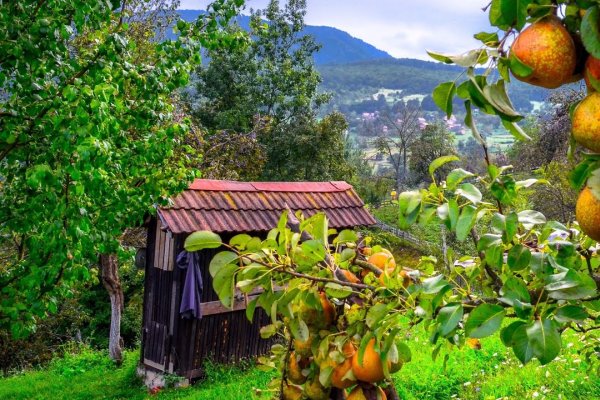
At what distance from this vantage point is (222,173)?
15.0 metres

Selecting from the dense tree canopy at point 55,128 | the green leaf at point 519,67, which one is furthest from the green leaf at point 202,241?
the dense tree canopy at point 55,128

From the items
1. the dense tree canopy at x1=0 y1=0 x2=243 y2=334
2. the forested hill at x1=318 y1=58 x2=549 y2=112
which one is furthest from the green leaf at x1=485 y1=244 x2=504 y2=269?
the forested hill at x1=318 y1=58 x2=549 y2=112

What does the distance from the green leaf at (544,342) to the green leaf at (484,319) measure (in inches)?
3.7

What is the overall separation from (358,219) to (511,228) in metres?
9.67

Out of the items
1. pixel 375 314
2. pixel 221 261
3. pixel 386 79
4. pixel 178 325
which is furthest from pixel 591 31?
pixel 386 79

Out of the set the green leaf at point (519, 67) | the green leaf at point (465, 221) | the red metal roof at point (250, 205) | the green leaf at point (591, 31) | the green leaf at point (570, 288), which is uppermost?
the green leaf at point (591, 31)

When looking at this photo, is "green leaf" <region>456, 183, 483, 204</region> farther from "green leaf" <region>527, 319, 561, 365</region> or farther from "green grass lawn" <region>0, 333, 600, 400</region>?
"green grass lawn" <region>0, 333, 600, 400</region>

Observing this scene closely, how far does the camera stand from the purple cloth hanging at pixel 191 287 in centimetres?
879

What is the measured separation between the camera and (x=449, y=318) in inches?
44.6

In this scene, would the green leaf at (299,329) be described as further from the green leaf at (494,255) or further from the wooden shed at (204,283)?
the wooden shed at (204,283)

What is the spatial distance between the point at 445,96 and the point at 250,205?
8.83m

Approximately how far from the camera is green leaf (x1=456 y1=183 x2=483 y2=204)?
1233 millimetres

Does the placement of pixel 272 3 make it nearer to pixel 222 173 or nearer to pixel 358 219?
pixel 222 173

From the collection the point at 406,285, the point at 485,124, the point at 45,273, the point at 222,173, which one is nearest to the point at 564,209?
the point at 222,173
